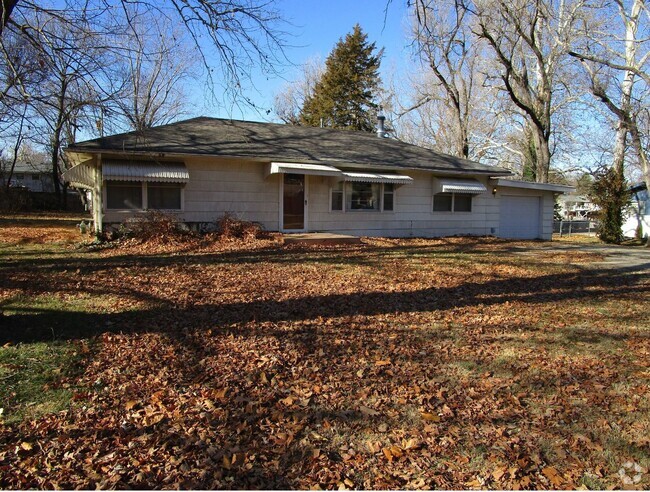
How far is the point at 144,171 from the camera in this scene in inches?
448

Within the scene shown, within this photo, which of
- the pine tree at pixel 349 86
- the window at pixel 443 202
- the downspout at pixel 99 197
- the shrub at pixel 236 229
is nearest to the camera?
the downspout at pixel 99 197

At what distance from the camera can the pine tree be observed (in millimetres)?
33594

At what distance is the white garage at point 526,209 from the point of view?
17938mm

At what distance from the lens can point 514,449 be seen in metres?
2.81

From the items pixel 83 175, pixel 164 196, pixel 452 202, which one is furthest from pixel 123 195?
pixel 452 202

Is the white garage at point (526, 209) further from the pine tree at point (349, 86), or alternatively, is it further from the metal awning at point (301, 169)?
the pine tree at point (349, 86)

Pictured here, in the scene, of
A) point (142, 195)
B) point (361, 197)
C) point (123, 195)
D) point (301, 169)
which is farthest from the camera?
point (361, 197)

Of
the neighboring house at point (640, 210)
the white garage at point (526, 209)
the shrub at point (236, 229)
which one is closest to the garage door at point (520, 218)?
the white garage at point (526, 209)

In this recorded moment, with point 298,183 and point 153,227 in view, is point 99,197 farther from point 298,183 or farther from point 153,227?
point 298,183

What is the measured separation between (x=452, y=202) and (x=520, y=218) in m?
4.04

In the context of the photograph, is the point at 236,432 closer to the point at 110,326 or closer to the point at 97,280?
the point at 110,326

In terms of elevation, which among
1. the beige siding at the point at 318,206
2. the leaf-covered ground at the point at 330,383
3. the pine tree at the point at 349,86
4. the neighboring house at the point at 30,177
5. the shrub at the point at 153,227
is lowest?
the leaf-covered ground at the point at 330,383

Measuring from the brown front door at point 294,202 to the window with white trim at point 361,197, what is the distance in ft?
3.49

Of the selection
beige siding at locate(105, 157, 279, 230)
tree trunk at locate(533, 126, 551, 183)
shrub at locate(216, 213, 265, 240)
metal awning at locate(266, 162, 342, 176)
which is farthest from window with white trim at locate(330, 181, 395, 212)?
tree trunk at locate(533, 126, 551, 183)
